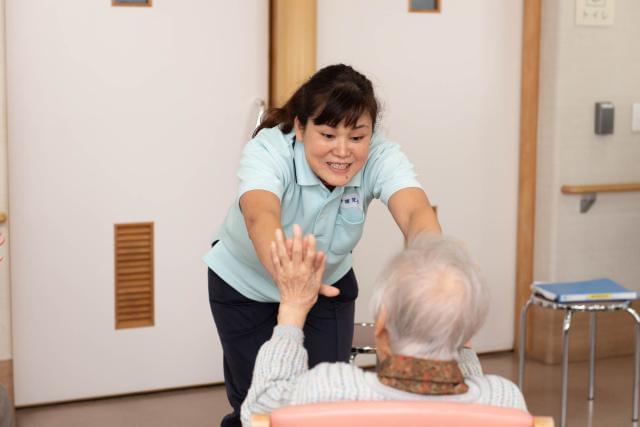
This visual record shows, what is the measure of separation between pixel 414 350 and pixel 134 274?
88.7 inches

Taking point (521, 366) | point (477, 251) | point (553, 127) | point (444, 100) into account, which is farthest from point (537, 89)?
point (521, 366)

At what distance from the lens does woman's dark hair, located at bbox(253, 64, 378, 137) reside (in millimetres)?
2086

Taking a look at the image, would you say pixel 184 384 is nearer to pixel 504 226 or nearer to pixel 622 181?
pixel 504 226

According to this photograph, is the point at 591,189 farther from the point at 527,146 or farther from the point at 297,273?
the point at 297,273

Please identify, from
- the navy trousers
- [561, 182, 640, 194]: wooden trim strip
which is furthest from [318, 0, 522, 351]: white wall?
the navy trousers

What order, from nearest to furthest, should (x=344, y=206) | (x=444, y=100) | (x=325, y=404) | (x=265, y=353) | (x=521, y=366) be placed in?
(x=325, y=404), (x=265, y=353), (x=344, y=206), (x=521, y=366), (x=444, y=100)

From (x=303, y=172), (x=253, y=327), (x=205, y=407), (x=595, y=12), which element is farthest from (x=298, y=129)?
(x=595, y=12)

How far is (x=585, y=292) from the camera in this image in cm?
336

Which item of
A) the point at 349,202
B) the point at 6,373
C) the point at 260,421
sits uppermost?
the point at 349,202

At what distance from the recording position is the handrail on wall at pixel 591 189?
406 cm

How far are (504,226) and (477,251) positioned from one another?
16 centimetres

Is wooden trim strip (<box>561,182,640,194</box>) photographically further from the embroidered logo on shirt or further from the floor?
the embroidered logo on shirt

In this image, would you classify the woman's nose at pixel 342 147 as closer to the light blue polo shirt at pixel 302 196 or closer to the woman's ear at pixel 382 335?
the light blue polo shirt at pixel 302 196

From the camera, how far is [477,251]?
4.17m
